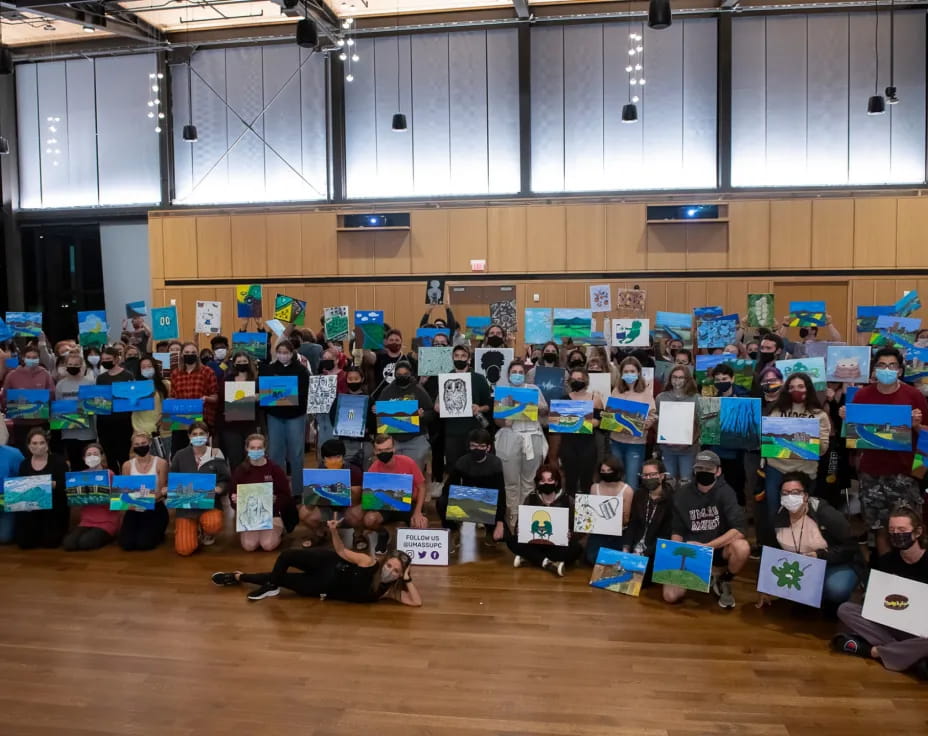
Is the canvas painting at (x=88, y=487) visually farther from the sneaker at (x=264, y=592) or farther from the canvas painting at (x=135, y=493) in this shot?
the sneaker at (x=264, y=592)

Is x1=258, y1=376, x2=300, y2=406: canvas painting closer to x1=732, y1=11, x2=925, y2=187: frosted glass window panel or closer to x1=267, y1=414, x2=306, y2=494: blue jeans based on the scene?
x1=267, y1=414, x2=306, y2=494: blue jeans

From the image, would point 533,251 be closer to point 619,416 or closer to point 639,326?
point 639,326

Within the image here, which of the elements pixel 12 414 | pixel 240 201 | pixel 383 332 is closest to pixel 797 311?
pixel 383 332

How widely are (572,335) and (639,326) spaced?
83 cm

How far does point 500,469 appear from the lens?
7074 mm

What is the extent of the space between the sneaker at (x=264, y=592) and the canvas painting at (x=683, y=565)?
2.99 metres

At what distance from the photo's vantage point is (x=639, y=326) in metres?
9.38

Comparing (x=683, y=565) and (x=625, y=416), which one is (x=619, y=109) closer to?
(x=625, y=416)

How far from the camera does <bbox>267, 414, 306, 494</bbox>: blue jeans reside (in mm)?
8102

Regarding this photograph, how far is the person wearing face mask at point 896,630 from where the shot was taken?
4754 millimetres

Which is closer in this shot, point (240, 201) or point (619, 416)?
point (619, 416)

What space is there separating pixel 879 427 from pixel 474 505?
135 inches

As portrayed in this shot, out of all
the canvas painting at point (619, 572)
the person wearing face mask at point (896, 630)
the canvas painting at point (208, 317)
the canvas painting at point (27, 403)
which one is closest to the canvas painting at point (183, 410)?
the canvas painting at point (27, 403)

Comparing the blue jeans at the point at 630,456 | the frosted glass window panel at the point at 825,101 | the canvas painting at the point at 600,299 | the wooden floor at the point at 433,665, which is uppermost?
the frosted glass window panel at the point at 825,101
